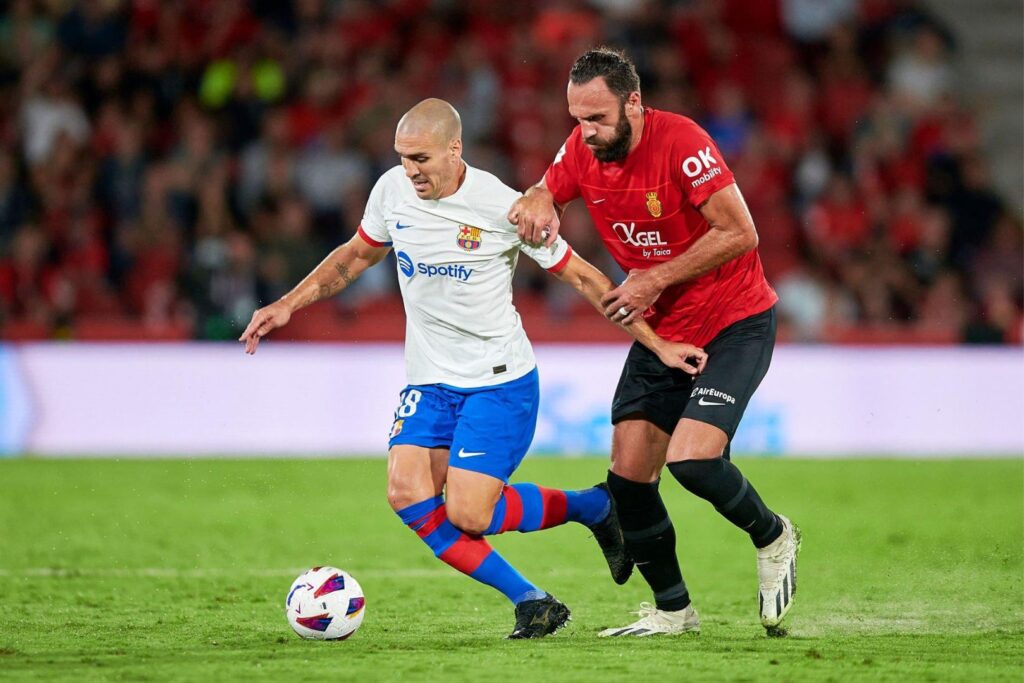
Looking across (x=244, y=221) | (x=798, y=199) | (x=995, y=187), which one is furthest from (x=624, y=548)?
(x=995, y=187)

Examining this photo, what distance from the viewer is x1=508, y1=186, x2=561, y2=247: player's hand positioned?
6.30m

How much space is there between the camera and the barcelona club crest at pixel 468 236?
6488 millimetres

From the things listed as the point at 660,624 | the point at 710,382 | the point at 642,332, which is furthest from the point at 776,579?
the point at 642,332

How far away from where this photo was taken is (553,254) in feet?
21.3

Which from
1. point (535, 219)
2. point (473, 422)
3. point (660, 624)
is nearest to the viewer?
point (535, 219)

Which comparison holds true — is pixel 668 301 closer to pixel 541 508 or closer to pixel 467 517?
pixel 541 508

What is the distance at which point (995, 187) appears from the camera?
18.6m

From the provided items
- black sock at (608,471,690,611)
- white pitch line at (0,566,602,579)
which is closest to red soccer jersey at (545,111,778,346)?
black sock at (608,471,690,611)

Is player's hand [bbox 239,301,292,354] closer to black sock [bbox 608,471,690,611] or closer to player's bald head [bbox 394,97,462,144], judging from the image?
player's bald head [bbox 394,97,462,144]

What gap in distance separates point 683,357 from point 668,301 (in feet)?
0.98

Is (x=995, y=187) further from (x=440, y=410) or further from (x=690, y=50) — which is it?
(x=440, y=410)

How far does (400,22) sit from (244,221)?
4067mm

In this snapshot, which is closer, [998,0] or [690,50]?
[690,50]

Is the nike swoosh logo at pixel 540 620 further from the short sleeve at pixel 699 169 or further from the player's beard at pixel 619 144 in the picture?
the player's beard at pixel 619 144
